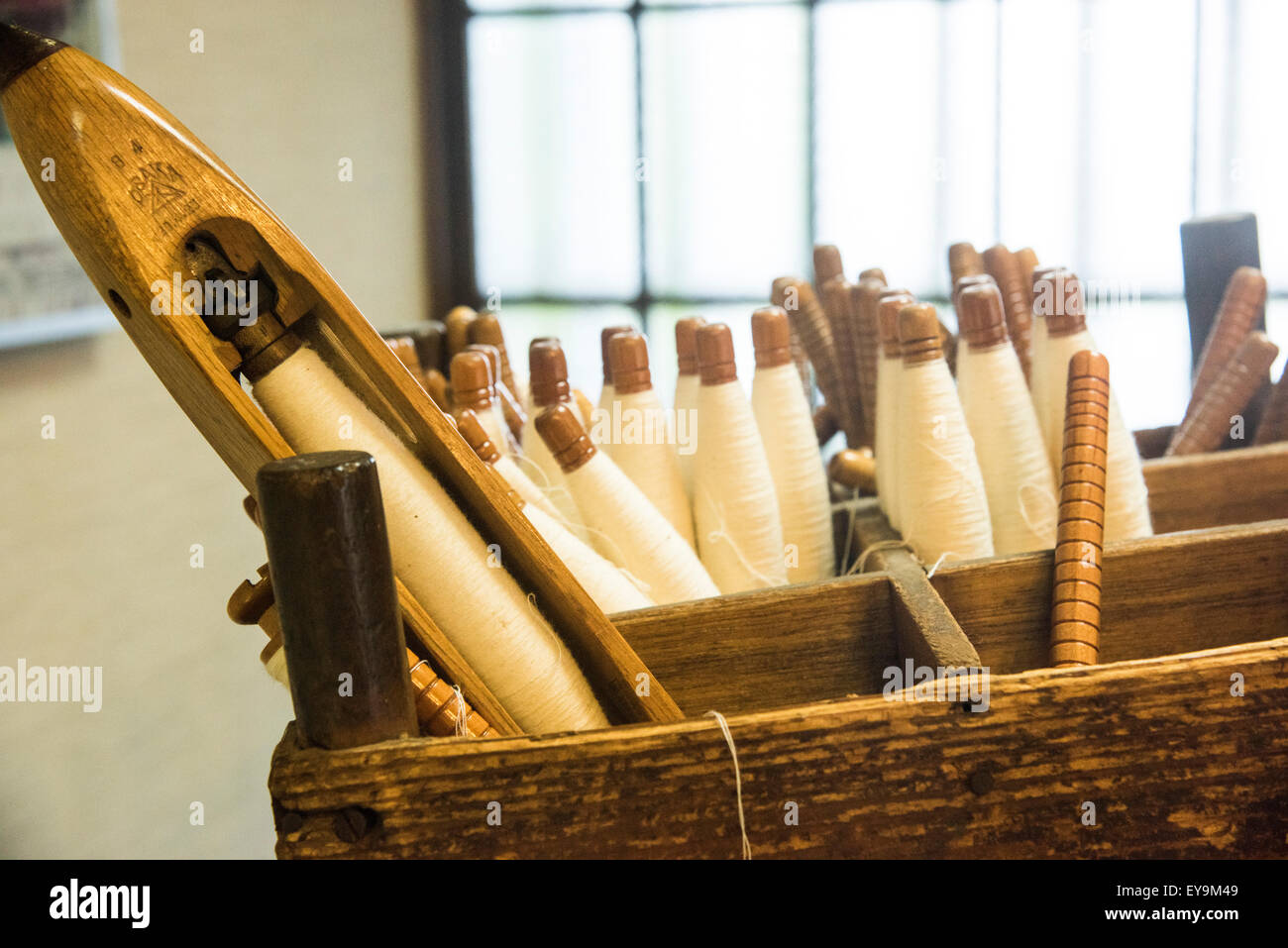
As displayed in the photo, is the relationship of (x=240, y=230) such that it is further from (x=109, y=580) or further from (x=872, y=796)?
(x=109, y=580)

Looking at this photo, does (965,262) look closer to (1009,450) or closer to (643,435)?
(1009,450)

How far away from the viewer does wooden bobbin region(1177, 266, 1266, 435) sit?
1233 mm

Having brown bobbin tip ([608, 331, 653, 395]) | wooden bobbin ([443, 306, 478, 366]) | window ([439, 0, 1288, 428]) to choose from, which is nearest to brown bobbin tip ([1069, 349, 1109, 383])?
brown bobbin tip ([608, 331, 653, 395])

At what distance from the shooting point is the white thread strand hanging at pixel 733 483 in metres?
0.95

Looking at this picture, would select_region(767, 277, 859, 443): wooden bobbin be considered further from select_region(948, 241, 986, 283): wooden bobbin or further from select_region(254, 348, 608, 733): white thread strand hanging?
select_region(254, 348, 608, 733): white thread strand hanging

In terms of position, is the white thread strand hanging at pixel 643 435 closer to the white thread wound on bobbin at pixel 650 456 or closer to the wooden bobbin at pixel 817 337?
the white thread wound on bobbin at pixel 650 456

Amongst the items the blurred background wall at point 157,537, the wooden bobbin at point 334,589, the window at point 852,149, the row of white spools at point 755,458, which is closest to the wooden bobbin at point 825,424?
the row of white spools at point 755,458

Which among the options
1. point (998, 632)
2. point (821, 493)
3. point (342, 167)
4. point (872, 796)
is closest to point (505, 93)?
point (342, 167)

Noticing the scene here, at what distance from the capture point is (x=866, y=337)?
116 cm

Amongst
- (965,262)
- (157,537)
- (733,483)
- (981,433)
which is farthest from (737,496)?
(157,537)

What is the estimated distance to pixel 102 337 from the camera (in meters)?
1.93

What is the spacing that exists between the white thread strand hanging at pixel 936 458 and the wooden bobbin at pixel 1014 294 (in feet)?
0.80

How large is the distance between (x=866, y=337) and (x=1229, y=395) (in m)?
0.42
